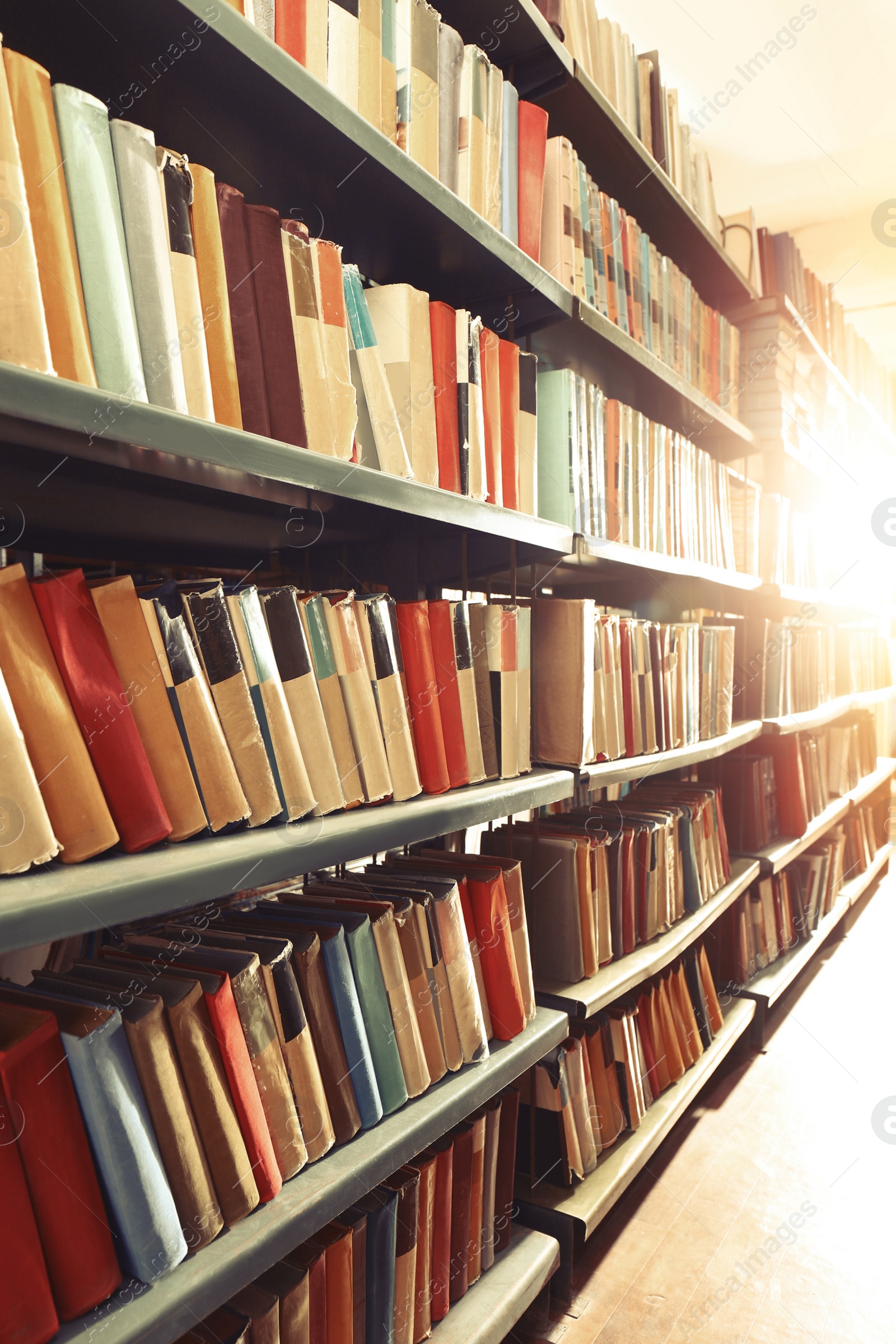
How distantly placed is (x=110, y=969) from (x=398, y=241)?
3.33 ft

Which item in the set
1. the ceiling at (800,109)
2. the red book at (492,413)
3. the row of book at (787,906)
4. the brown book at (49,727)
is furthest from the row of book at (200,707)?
the ceiling at (800,109)

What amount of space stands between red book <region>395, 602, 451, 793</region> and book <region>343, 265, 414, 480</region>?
0.60ft

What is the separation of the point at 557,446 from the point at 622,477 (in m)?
0.29

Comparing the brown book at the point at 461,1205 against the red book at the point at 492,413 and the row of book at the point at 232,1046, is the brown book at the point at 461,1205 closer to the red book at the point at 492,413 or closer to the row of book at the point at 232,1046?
the row of book at the point at 232,1046

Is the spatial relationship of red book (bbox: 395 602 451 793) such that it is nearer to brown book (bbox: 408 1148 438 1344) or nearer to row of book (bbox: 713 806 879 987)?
brown book (bbox: 408 1148 438 1344)

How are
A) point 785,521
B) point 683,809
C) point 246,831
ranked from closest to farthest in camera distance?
point 246,831
point 683,809
point 785,521

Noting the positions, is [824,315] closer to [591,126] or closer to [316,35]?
[591,126]

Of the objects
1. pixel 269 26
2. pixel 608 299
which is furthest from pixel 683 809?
pixel 269 26

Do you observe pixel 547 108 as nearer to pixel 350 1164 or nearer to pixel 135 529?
pixel 135 529

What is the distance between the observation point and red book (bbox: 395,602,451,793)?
1.04m

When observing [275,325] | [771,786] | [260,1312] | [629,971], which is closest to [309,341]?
[275,325]

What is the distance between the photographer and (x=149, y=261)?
696mm

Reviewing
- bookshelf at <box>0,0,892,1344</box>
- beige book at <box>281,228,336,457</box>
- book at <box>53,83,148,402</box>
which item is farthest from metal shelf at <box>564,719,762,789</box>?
book at <box>53,83,148,402</box>

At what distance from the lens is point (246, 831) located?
0.79 m
